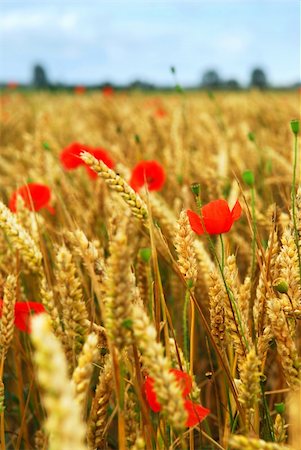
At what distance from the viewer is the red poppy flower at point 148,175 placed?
1.33 meters

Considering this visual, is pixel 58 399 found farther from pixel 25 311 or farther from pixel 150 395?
pixel 25 311

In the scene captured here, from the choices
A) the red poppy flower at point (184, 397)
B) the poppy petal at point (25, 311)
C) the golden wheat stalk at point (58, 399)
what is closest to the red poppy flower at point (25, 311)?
the poppy petal at point (25, 311)

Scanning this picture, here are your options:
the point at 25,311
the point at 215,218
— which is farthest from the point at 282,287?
the point at 25,311

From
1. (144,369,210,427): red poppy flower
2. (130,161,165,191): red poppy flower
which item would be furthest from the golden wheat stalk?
(130,161,165,191): red poppy flower

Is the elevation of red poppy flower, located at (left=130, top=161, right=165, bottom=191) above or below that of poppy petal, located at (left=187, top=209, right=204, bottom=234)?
above

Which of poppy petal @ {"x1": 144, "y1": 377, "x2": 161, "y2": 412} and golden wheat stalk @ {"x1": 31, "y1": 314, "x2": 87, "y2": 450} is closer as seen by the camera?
golden wheat stalk @ {"x1": 31, "y1": 314, "x2": 87, "y2": 450}

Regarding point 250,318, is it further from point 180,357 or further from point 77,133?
point 77,133

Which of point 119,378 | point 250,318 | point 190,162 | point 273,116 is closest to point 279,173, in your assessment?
point 190,162

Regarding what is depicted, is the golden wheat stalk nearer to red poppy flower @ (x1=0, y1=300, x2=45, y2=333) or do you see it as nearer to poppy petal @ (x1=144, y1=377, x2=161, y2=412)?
poppy petal @ (x1=144, y1=377, x2=161, y2=412)

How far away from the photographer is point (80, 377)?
1.58 ft

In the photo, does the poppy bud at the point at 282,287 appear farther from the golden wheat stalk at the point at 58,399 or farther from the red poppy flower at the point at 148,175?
the red poppy flower at the point at 148,175

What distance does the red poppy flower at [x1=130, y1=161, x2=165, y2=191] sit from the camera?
1325mm

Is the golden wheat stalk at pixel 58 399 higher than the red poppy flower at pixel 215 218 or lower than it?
lower

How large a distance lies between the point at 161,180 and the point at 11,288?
29.2 inches
